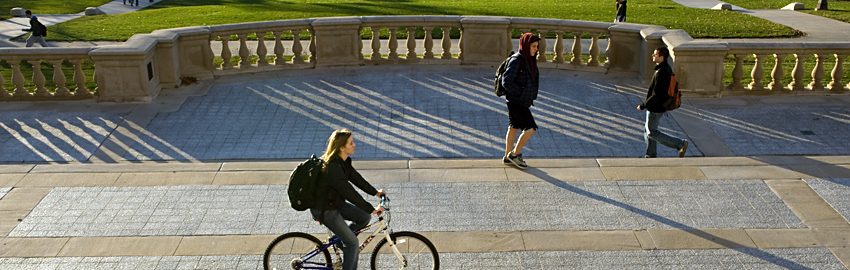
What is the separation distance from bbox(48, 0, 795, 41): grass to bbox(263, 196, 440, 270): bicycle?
1551 cm

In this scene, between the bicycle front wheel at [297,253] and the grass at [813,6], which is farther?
the grass at [813,6]

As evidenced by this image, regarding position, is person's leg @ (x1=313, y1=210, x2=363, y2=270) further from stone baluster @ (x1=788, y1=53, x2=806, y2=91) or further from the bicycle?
stone baluster @ (x1=788, y1=53, x2=806, y2=91)

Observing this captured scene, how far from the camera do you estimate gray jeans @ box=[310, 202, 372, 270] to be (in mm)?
5520

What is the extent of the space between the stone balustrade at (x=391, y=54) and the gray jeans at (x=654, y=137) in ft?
9.30

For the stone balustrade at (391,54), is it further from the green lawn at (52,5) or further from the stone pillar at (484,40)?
the green lawn at (52,5)

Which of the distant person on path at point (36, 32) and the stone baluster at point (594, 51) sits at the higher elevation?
the stone baluster at point (594, 51)

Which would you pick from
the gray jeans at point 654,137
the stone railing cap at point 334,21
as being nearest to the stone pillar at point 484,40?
the stone railing cap at point 334,21

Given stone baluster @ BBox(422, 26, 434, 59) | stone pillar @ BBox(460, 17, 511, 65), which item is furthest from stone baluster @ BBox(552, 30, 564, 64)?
stone baluster @ BBox(422, 26, 434, 59)

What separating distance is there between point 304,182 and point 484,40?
346 inches

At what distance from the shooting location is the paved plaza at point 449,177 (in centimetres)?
657

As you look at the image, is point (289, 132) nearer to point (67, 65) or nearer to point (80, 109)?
point (80, 109)

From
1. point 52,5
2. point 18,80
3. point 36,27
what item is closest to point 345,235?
point 18,80

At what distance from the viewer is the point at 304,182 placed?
536 centimetres

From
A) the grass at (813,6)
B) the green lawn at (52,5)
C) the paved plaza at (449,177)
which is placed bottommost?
the green lawn at (52,5)
